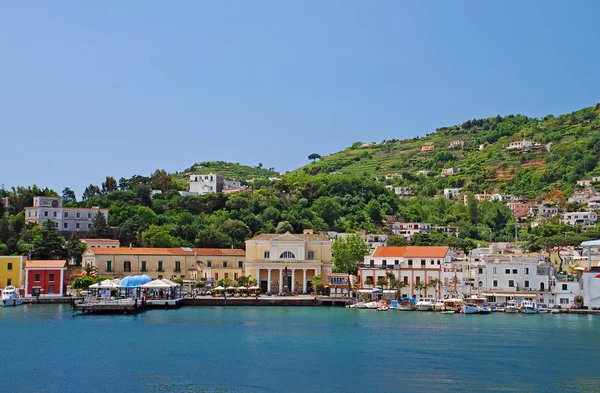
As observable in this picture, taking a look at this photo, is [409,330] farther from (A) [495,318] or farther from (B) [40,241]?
(B) [40,241]

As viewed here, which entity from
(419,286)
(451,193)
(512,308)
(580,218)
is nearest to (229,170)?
(451,193)

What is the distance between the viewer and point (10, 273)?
71.6 m

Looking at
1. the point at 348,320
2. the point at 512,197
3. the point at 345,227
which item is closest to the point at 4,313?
the point at 348,320

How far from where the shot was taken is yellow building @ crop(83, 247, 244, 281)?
256 ft

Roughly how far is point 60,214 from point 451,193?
80.7 metres

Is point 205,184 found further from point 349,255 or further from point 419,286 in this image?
point 419,286

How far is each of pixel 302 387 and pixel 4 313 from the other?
34735mm

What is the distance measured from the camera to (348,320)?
181ft

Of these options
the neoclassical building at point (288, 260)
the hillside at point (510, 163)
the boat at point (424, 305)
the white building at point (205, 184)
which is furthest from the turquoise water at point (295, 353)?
the hillside at point (510, 163)

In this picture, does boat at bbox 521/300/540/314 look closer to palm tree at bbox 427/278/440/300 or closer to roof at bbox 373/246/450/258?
palm tree at bbox 427/278/440/300

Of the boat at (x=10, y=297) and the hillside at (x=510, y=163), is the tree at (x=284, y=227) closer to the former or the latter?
the boat at (x=10, y=297)

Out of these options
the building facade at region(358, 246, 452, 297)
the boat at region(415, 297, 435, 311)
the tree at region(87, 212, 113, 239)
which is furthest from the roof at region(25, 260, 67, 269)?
the boat at region(415, 297, 435, 311)

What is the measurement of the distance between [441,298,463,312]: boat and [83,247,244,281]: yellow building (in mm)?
22183

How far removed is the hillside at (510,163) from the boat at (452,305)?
85555 mm
